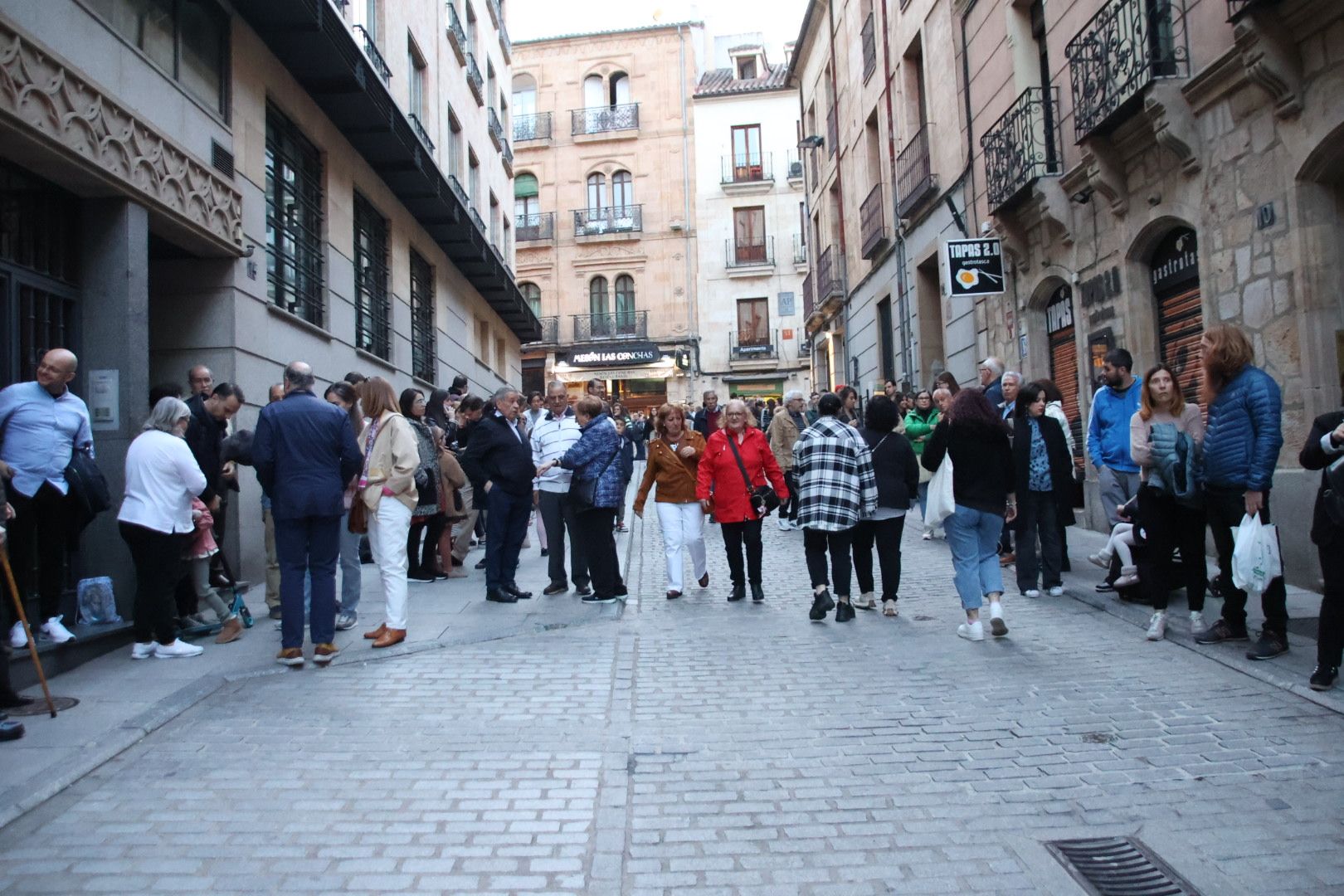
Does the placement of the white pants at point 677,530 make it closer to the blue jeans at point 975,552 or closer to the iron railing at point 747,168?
the blue jeans at point 975,552

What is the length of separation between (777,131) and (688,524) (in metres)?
35.1

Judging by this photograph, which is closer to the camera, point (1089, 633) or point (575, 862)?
point (575, 862)

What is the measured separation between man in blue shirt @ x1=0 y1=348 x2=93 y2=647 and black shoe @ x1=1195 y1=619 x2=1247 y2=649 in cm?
711

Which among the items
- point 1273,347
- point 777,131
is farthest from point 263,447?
point 777,131

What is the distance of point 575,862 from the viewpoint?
3.53 m

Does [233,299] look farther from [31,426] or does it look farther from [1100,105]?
[1100,105]

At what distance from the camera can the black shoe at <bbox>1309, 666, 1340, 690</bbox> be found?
5.21 metres

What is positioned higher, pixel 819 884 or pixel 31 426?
pixel 31 426

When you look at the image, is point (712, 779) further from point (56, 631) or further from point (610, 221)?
point (610, 221)

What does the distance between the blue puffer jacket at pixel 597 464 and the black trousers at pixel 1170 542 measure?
4160 millimetres

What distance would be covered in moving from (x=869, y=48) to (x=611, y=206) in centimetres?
2111

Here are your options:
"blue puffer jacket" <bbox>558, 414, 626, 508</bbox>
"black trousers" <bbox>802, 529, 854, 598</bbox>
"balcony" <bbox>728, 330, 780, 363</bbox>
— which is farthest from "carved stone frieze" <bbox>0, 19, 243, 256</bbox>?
"balcony" <bbox>728, 330, 780, 363</bbox>

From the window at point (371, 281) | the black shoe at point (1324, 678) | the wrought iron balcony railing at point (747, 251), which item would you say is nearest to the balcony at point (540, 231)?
the wrought iron balcony railing at point (747, 251)

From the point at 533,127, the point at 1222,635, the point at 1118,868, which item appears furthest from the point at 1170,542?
the point at 533,127
